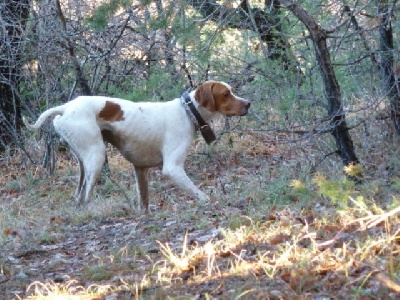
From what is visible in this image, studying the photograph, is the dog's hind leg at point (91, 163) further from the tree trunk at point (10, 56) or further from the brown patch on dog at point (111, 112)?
the tree trunk at point (10, 56)

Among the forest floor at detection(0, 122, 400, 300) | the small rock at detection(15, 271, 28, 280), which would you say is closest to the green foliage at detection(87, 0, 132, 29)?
the forest floor at detection(0, 122, 400, 300)

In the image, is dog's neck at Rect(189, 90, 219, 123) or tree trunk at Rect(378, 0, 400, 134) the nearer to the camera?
dog's neck at Rect(189, 90, 219, 123)

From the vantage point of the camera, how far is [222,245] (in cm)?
455

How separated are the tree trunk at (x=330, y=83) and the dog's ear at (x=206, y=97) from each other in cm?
120

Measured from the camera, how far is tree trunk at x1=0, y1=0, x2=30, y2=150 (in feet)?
33.8

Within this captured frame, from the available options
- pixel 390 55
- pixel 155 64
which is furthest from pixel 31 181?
pixel 390 55

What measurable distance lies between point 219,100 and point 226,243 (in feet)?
11.3

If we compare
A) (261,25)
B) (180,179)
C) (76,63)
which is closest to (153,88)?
(76,63)

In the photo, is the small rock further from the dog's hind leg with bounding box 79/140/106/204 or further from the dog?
the dog's hind leg with bounding box 79/140/106/204

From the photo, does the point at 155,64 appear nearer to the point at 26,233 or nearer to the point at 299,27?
the point at 299,27

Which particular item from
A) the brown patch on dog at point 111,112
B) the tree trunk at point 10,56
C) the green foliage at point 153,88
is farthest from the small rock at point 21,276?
the tree trunk at point 10,56

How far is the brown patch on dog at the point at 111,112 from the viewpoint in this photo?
24.8 feet

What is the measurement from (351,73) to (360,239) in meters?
5.03

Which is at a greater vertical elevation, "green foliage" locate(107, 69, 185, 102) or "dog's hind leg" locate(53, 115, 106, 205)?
"green foliage" locate(107, 69, 185, 102)
